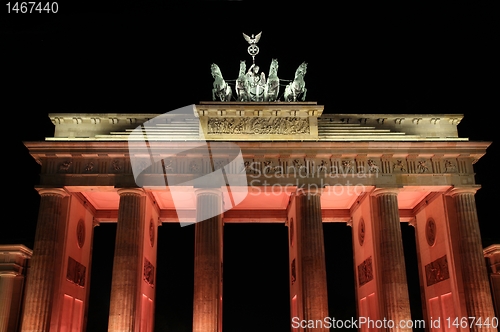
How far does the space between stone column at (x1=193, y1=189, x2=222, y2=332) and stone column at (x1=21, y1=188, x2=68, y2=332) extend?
752 cm

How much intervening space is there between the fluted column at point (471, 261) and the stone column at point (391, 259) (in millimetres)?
3218

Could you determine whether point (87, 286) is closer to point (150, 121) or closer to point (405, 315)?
point (150, 121)

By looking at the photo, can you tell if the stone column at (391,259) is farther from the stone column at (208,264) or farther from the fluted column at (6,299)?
the fluted column at (6,299)

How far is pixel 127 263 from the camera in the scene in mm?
28031

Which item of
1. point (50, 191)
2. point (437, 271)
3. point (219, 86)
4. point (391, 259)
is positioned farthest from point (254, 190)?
point (437, 271)

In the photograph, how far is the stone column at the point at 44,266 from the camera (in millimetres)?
26875

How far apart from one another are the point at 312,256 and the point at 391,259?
431cm

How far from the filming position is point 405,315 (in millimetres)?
27781

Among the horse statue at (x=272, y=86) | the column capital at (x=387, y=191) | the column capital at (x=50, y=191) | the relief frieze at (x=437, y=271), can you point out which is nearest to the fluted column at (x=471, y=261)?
the relief frieze at (x=437, y=271)

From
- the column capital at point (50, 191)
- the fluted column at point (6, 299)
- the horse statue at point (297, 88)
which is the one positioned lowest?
the fluted column at point (6, 299)

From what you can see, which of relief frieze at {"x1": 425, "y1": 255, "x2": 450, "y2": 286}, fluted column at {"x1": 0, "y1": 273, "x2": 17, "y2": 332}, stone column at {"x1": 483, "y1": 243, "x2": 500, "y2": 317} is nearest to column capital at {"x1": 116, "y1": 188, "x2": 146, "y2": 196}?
fluted column at {"x1": 0, "y1": 273, "x2": 17, "y2": 332}

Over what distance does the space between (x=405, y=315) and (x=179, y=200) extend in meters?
A: 14.9

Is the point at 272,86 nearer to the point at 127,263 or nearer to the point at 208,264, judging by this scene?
the point at 208,264

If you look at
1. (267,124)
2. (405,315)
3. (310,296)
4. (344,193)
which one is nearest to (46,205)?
(267,124)
